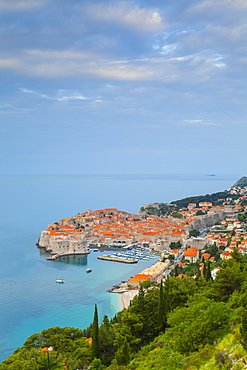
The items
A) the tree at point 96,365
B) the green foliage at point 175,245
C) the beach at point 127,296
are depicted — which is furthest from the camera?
the green foliage at point 175,245

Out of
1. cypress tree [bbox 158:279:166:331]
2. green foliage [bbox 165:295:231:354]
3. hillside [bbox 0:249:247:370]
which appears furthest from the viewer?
cypress tree [bbox 158:279:166:331]

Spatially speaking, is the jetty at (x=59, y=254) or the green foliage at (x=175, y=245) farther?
the green foliage at (x=175, y=245)

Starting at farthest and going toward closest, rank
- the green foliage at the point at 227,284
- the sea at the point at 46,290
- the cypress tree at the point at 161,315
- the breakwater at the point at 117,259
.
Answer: the breakwater at the point at 117,259 < the sea at the point at 46,290 < the cypress tree at the point at 161,315 < the green foliage at the point at 227,284

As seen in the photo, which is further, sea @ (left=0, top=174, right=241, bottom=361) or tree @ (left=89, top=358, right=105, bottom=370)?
sea @ (left=0, top=174, right=241, bottom=361)

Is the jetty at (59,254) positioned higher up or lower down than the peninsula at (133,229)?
lower down

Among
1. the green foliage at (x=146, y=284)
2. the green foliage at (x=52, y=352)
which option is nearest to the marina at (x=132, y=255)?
the green foliage at (x=146, y=284)

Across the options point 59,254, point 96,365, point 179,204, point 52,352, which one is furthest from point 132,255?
point 179,204

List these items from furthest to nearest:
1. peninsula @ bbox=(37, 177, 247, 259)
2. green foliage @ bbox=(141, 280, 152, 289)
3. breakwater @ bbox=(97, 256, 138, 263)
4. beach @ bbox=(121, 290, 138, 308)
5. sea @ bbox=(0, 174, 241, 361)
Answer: peninsula @ bbox=(37, 177, 247, 259)
breakwater @ bbox=(97, 256, 138, 263)
green foliage @ bbox=(141, 280, 152, 289)
beach @ bbox=(121, 290, 138, 308)
sea @ bbox=(0, 174, 241, 361)

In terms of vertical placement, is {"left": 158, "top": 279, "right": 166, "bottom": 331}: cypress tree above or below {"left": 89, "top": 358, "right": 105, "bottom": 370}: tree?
above

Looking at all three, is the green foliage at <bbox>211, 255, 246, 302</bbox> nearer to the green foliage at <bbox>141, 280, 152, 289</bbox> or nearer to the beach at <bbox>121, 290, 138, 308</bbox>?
the beach at <bbox>121, 290, 138, 308</bbox>

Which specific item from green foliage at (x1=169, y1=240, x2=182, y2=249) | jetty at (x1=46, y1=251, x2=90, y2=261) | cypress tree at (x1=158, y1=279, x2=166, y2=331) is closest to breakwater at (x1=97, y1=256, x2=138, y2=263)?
jetty at (x1=46, y1=251, x2=90, y2=261)

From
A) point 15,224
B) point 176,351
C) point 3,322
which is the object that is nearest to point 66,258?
point 3,322

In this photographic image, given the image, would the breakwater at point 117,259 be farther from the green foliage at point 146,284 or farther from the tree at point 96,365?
the tree at point 96,365

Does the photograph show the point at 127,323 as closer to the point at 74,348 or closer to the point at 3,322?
the point at 74,348
